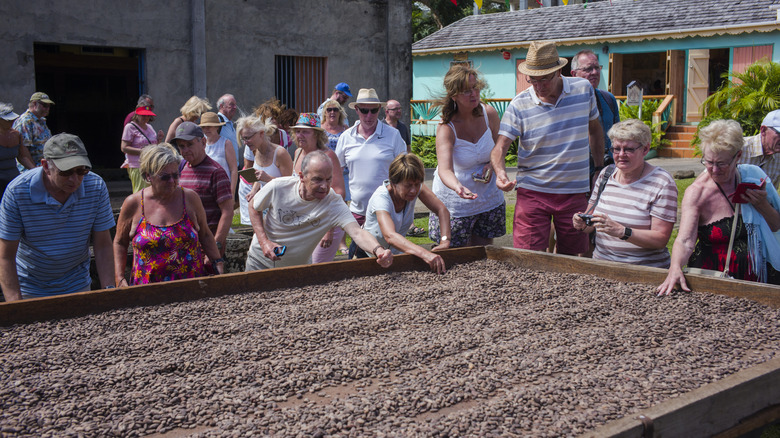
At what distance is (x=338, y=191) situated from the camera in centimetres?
523

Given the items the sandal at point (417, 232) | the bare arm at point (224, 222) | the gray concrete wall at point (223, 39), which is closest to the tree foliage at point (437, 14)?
the gray concrete wall at point (223, 39)

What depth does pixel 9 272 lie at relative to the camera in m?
3.50

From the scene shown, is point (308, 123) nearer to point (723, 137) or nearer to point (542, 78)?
point (542, 78)

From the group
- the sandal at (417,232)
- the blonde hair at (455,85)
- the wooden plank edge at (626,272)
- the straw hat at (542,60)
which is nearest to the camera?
the wooden plank edge at (626,272)

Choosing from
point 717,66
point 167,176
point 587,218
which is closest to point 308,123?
point 167,176

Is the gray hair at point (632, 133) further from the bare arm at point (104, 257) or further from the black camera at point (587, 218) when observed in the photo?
the bare arm at point (104, 257)

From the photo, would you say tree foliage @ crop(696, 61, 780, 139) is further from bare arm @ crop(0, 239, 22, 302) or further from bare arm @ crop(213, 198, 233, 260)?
bare arm @ crop(0, 239, 22, 302)

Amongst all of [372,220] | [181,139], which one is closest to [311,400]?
[372,220]

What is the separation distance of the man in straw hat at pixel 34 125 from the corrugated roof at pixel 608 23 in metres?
15.2

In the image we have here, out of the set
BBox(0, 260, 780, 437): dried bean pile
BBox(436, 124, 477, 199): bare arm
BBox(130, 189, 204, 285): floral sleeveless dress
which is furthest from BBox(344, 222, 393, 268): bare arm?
BBox(130, 189, 204, 285): floral sleeveless dress

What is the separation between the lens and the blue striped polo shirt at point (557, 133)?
4375mm

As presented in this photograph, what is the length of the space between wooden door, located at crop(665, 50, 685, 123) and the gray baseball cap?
17840mm

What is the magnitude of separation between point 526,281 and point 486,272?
0.27 m

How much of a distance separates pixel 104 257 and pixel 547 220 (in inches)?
104
